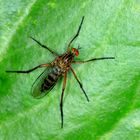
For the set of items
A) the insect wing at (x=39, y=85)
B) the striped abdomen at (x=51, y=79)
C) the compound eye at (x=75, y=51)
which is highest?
the compound eye at (x=75, y=51)

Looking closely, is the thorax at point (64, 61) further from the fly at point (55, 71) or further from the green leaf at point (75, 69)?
the green leaf at point (75, 69)

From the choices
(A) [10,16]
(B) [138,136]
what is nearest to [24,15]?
(A) [10,16]

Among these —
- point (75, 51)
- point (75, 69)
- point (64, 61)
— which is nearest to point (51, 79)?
point (64, 61)

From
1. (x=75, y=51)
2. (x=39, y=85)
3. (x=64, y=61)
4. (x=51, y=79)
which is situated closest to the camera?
(x=75, y=51)

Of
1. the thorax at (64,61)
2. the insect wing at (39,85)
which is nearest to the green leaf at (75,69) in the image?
the insect wing at (39,85)

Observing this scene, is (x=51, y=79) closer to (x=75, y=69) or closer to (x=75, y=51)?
(x=75, y=69)

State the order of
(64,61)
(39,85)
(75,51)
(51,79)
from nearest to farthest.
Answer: (75,51) < (39,85) < (51,79) < (64,61)

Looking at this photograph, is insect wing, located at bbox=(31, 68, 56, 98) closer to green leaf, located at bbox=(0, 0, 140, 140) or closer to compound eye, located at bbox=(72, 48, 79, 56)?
green leaf, located at bbox=(0, 0, 140, 140)
